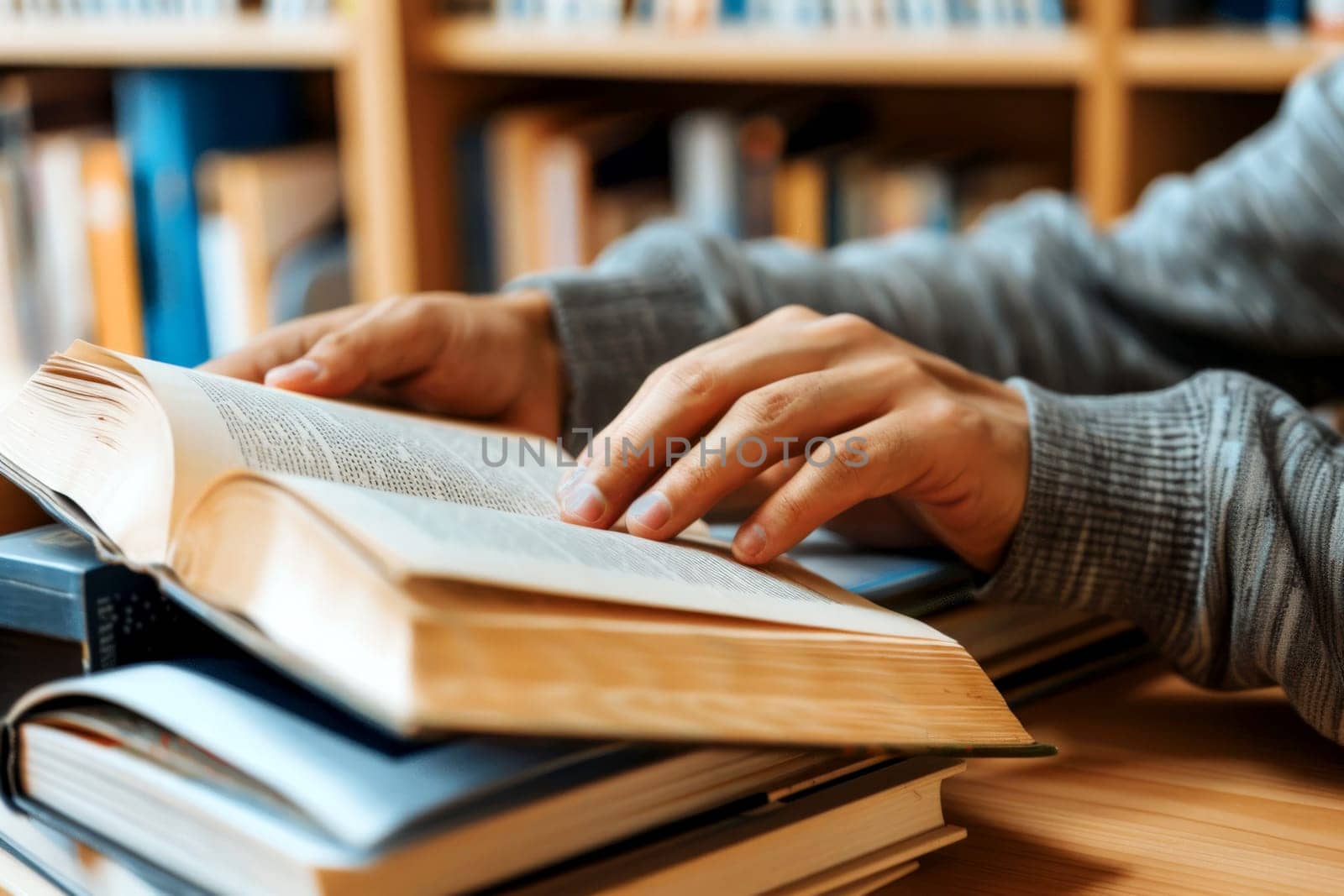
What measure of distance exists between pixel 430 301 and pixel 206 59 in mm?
1126

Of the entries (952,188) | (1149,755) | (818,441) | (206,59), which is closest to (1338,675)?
(1149,755)

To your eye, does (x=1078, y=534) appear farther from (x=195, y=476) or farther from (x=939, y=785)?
(x=195, y=476)

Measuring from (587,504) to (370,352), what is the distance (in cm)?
18

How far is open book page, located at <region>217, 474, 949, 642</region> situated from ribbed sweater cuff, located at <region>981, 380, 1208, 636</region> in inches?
3.8

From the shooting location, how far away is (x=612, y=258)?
0.74 meters

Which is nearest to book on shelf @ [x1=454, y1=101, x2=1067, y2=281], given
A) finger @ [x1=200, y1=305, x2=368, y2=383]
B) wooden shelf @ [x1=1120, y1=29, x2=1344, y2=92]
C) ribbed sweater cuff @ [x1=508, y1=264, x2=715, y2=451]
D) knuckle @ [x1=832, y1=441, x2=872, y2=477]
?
wooden shelf @ [x1=1120, y1=29, x2=1344, y2=92]

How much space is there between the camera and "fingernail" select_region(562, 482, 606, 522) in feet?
1.52

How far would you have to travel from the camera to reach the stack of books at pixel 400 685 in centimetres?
32

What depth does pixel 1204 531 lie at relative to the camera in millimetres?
510

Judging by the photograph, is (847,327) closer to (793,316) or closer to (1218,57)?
(793,316)

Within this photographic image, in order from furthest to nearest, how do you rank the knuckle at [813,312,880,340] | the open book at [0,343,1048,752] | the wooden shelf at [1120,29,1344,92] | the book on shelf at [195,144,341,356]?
the book on shelf at [195,144,341,356] < the wooden shelf at [1120,29,1344,92] < the knuckle at [813,312,880,340] < the open book at [0,343,1048,752]

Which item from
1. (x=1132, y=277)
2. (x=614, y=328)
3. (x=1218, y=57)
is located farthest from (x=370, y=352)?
(x=1218, y=57)

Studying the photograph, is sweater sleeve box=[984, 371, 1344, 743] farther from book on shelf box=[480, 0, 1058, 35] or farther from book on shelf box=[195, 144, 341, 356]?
book on shelf box=[195, 144, 341, 356]

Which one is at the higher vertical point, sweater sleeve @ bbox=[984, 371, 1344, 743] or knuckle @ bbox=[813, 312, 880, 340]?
knuckle @ bbox=[813, 312, 880, 340]
